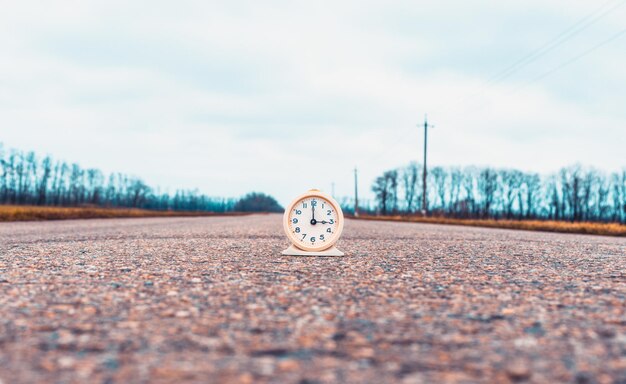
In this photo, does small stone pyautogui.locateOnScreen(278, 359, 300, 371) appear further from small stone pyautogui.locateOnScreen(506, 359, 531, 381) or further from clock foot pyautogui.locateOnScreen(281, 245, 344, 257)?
clock foot pyautogui.locateOnScreen(281, 245, 344, 257)

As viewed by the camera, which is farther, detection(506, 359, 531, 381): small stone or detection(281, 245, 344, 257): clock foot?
detection(281, 245, 344, 257): clock foot

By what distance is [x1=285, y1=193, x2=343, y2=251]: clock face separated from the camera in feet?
→ 19.5

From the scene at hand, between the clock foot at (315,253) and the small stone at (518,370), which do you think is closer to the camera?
the small stone at (518,370)

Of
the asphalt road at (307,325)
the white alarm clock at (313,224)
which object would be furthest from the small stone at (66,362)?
the white alarm clock at (313,224)

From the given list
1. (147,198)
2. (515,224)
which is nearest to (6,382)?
(515,224)

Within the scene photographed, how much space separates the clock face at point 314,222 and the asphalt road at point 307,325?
1.40m

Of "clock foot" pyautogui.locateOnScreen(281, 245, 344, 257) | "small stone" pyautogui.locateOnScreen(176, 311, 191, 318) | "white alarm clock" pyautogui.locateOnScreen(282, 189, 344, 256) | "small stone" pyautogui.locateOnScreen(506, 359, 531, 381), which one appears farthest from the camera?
"clock foot" pyautogui.locateOnScreen(281, 245, 344, 257)

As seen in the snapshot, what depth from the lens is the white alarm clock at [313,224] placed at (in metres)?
5.92

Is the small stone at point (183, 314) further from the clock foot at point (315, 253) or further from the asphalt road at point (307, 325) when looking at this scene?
the clock foot at point (315, 253)

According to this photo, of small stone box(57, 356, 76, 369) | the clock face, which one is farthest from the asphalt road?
the clock face

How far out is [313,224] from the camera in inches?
239

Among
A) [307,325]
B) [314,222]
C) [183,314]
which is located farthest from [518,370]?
[314,222]

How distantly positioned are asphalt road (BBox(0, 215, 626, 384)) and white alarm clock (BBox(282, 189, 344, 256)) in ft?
4.61

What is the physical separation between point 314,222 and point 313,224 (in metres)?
0.03
